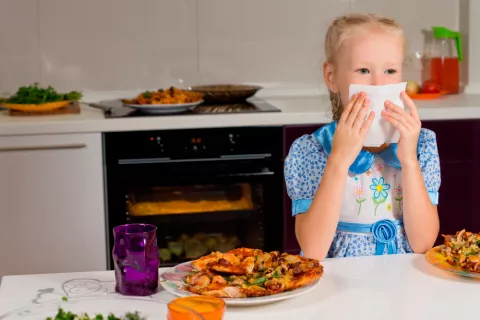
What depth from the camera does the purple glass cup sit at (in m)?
1.51

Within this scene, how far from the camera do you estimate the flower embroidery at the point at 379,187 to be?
2.09 metres

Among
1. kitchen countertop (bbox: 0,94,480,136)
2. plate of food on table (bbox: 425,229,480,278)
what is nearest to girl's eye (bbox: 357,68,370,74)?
plate of food on table (bbox: 425,229,480,278)

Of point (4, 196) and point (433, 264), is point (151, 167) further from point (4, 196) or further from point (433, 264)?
point (433, 264)

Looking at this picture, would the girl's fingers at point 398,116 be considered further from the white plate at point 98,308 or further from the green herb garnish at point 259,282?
the white plate at point 98,308

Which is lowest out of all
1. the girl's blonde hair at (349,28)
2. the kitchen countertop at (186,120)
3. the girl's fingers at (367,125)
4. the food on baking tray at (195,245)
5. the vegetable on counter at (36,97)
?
the food on baking tray at (195,245)

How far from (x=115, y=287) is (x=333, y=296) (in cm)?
39

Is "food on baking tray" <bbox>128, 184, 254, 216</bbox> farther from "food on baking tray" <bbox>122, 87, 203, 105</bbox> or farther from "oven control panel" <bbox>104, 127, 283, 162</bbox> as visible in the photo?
"food on baking tray" <bbox>122, 87, 203, 105</bbox>

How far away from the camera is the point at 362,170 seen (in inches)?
82.0

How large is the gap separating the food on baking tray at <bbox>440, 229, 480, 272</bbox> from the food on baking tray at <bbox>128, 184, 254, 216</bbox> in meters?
1.73

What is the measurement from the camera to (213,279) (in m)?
1.48

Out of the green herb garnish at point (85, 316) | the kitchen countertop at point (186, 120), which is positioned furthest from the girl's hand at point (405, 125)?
the kitchen countertop at point (186, 120)

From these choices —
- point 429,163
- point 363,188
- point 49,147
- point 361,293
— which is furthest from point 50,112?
point 361,293

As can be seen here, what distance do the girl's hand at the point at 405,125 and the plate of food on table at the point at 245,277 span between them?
39cm

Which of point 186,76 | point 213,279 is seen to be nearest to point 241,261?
point 213,279
